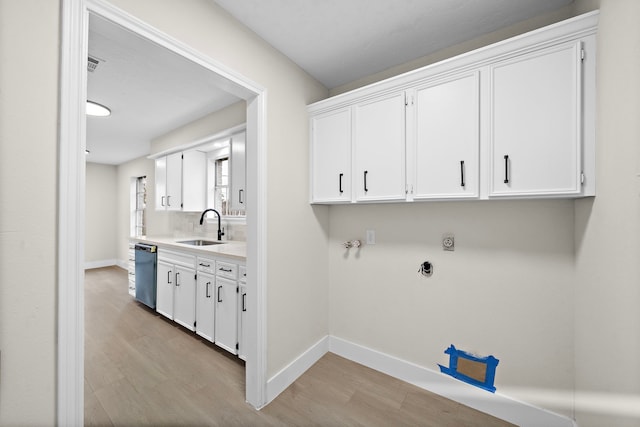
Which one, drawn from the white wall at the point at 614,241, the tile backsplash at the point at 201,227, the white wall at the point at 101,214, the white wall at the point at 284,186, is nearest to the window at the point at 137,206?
the white wall at the point at 101,214

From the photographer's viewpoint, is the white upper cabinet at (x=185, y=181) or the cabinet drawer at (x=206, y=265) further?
the white upper cabinet at (x=185, y=181)

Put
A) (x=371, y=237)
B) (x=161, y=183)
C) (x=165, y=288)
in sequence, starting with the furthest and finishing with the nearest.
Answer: (x=161, y=183), (x=165, y=288), (x=371, y=237)

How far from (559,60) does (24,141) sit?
235 cm

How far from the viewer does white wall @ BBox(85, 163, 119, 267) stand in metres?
6.04

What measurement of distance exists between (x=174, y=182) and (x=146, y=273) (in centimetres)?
131

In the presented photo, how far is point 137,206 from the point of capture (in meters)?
6.04

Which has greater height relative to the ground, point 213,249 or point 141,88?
point 141,88

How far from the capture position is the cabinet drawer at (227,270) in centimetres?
225

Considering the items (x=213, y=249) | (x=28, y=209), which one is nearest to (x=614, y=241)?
(x=28, y=209)

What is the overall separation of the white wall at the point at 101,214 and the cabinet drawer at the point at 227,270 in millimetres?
5728

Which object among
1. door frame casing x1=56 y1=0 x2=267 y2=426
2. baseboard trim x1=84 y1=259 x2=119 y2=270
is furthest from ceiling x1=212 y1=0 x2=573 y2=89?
baseboard trim x1=84 y1=259 x2=119 y2=270

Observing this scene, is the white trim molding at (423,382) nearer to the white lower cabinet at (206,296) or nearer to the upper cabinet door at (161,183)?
the white lower cabinet at (206,296)

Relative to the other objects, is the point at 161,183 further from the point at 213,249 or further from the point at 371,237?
the point at 371,237

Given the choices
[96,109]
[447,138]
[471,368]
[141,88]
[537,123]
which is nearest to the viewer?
[537,123]
